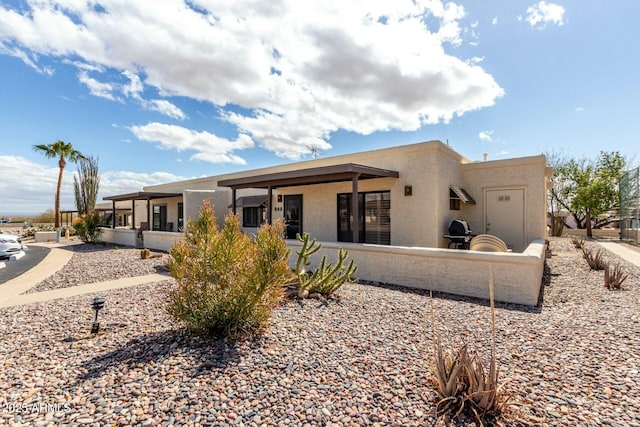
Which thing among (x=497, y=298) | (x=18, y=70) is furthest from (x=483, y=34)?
(x=18, y=70)

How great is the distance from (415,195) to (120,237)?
21.8 metres

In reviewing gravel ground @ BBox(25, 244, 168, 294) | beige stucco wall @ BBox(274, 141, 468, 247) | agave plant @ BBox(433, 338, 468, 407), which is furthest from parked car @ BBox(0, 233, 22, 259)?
agave plant @ BBox(433, 338, 468, 407)

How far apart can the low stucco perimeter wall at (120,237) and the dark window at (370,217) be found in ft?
51.3

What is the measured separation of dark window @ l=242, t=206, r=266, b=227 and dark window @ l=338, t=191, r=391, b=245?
22.7 ft

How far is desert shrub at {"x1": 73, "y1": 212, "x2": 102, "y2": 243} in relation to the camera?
22.9 meters

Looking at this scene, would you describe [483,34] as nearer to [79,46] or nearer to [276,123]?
[79,46]

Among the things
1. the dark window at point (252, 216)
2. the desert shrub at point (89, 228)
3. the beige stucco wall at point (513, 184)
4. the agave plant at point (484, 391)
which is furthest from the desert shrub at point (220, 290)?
the desert shrub at point (89, 228)

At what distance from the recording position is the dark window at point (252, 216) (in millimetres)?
19828

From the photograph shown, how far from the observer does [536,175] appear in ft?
43.5

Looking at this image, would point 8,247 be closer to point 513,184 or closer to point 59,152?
point 59,152

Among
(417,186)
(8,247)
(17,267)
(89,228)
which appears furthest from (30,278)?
(417,186)

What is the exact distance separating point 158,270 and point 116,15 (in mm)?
8973

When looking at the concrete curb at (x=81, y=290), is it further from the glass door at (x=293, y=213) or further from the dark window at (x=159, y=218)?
the dark window at (x=159, y=218)

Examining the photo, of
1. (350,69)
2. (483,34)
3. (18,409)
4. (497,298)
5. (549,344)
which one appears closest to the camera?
(18,409)
